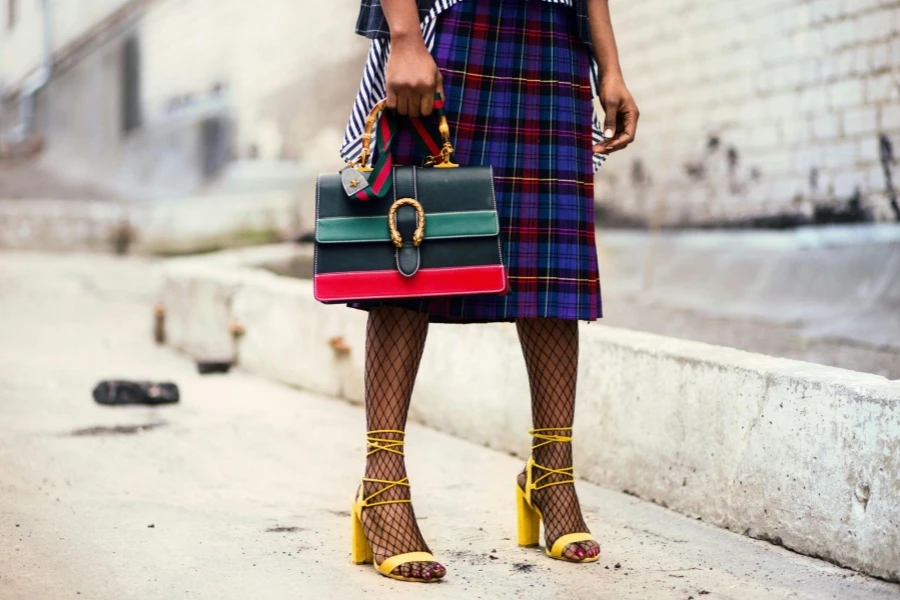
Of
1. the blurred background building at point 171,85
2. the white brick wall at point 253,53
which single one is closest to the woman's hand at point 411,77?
the white brick wall at point 253,53

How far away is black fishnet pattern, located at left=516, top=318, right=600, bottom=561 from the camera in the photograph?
233 centimetres

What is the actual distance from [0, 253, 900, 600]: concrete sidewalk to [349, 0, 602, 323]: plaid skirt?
52 cm

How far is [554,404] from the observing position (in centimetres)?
235

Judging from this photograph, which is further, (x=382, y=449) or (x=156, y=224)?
(x=156, y=224)

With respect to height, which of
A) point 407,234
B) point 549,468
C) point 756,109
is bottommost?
point 549,468

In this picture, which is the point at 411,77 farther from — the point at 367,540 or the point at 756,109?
the point at 756,109

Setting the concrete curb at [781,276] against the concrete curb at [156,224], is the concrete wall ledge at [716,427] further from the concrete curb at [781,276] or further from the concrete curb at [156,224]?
the concrete curb at [156,224]

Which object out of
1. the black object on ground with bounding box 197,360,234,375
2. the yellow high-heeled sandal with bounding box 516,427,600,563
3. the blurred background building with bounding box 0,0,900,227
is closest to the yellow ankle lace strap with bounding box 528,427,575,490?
the yellow high-heeled sandal with bounding box 516,427,600,563

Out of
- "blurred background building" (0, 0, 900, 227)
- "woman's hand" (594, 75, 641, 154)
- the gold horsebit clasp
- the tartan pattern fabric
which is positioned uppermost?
"blurred background building" (0, 0, 900, 227)

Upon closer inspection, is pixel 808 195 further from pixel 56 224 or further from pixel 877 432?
pixel 56 224

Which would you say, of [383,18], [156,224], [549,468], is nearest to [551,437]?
[549,468]

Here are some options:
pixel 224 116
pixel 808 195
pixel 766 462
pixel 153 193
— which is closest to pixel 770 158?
pixel 808 195

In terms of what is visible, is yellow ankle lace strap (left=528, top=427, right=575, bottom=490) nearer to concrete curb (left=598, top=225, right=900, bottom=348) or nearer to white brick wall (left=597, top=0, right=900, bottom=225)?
concrete curb (left=598, top=225, right=900, bottom=348)

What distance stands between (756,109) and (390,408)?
5.99m
